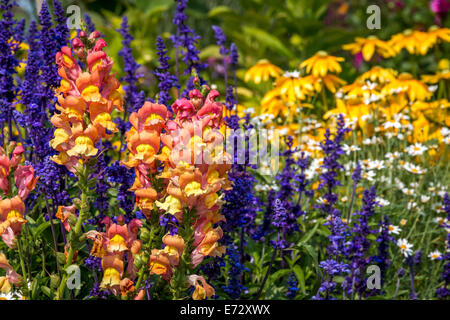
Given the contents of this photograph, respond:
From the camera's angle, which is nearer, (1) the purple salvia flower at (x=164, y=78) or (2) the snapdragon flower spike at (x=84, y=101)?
(2) the snapdragon flower spike at (x=84, y=101)

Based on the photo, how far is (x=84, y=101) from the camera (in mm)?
1657

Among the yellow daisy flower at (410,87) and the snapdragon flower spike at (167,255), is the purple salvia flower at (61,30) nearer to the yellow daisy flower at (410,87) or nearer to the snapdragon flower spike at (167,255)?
the snapdragon flower spike at (167,255)

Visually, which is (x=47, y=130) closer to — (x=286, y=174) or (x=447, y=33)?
(x=286, y=174)

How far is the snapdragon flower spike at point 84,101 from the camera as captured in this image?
1628 mm

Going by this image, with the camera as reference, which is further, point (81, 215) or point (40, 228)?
point (40, 228)

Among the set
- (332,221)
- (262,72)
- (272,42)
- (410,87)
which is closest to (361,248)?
(332,221)

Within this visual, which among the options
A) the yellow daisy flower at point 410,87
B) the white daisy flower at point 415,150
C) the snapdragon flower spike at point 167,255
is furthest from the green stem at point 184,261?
the yellow daisy flower at point 410,87

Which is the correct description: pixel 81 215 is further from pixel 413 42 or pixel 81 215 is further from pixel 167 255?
pixel 413 42

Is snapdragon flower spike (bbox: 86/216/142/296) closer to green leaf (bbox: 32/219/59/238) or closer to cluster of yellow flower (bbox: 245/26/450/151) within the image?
green leaf (bbox: 32/219/59/238)

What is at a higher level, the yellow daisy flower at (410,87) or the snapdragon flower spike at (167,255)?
the yellow daisy flower at (410,87)

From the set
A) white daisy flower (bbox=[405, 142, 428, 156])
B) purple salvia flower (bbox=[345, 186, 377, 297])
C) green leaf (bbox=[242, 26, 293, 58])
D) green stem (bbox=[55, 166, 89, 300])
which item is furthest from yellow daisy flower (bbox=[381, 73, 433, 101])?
green stem (bbox=[55, 166, 89, 300])

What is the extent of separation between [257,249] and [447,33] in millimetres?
3067

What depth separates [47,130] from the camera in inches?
86.8

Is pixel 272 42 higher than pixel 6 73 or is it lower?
higher
